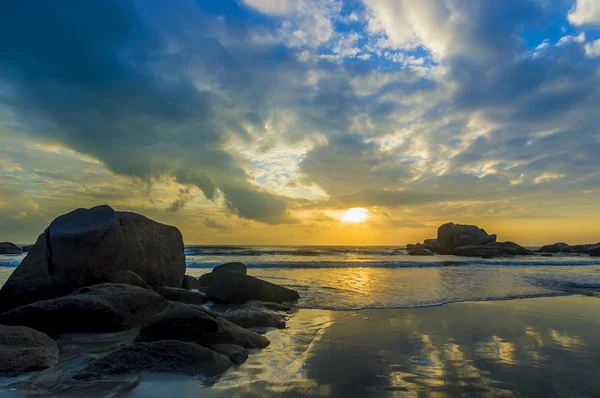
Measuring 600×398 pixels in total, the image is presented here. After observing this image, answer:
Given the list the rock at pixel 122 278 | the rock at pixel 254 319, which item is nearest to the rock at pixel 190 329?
the rock at pixel 254 319

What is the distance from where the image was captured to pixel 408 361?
4.47m

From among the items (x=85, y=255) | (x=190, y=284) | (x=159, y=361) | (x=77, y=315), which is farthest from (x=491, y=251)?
(x=159, y=361)

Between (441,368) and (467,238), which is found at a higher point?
(467,238)

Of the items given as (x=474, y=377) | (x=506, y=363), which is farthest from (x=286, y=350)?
(x=506, y=363)

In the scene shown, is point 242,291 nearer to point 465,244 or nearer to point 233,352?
point 233,352

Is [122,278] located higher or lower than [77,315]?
higher

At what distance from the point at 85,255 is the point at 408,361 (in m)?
7.85

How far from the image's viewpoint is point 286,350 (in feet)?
16.7

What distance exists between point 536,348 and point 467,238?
58547 millimetres

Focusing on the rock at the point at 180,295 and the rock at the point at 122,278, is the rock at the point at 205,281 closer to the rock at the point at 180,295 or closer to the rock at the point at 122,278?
the rock at the point at 180,295

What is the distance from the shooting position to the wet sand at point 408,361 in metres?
3.48

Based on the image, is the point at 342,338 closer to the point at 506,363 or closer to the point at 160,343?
the point at 506,363

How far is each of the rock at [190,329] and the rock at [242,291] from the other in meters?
4.86

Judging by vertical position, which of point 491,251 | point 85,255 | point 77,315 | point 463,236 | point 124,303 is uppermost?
point 463,236
